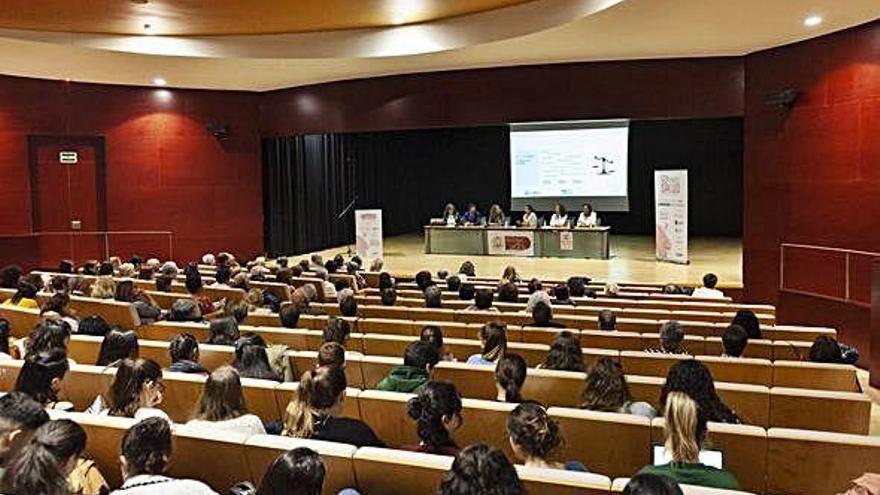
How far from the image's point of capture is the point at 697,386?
3.46 metres

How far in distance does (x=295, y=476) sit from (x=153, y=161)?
44.4ft

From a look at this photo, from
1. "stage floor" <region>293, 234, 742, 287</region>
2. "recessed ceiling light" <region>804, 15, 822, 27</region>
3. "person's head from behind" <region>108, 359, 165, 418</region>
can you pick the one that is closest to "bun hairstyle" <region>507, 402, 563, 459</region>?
"person's head from behind" <region>108, 359, 165, 418</region>

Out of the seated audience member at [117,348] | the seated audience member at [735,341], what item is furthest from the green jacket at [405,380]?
the seated audience member at [735,341]

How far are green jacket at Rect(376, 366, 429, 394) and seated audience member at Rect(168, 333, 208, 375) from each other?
3.86 feet

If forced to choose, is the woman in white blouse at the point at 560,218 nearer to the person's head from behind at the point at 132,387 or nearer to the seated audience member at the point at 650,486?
the person's head from behind at the point at 132,387

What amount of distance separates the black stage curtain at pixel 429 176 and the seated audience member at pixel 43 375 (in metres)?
11.9

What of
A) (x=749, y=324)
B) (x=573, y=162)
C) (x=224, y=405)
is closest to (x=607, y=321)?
(x=749, y=324)

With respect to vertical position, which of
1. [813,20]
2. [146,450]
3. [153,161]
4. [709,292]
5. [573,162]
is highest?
[813,20]

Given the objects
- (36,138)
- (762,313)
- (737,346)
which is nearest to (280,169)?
(36,138)

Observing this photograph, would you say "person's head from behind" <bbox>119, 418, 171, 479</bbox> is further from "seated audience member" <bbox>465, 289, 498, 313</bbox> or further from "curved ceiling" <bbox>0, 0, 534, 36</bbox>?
"curved ceiling" <bbox>0, 0, 534, 36</bbox>

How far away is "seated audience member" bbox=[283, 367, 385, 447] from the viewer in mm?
3305

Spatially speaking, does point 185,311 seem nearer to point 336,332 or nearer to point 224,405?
point 336,332

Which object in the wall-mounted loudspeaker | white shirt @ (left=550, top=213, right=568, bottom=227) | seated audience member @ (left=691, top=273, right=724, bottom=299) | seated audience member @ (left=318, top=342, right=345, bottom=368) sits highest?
the wall-mounted loudspeaker

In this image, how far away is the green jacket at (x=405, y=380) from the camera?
427 cm
